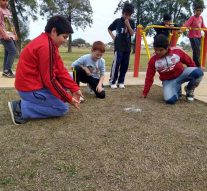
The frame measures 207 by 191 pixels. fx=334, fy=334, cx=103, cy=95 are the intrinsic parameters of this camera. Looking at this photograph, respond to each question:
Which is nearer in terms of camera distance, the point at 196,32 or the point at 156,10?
the point at 196,32

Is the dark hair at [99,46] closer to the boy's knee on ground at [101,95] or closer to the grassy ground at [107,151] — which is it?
the boy's knee on ground at [101,95]

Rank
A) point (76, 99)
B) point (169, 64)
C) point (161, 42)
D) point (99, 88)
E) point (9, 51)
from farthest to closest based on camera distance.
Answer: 1. point (9, 51)
2. point (169, 64)
3. point (99, 88)
4. point (161, 42)
5. point (76, 99)

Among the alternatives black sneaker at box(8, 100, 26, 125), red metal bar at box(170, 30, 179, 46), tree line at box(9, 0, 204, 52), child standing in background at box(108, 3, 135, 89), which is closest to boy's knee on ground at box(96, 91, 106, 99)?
child standing in background at box(108, 3, 135, 89)

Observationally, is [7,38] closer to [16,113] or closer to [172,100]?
[16,113]

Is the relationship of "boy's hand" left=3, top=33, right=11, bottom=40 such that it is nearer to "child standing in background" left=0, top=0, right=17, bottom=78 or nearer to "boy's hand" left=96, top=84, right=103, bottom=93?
"child standing in background" left=0, top=0, right=17, bottom=78

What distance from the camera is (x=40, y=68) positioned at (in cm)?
324

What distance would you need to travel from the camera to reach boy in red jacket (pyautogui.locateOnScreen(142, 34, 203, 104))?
4.54 m

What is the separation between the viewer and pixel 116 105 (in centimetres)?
420

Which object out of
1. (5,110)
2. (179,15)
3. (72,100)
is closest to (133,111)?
(72,100)

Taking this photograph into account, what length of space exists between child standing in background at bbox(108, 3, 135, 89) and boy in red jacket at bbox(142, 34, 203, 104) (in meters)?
0.98

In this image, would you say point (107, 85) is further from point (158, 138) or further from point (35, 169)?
point (35, 169)

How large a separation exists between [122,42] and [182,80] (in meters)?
1.32

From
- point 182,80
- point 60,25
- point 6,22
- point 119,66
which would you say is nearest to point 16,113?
point 60,25

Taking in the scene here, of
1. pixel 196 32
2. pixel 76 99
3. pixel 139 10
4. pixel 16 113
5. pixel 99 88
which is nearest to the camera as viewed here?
pixel 16 113
